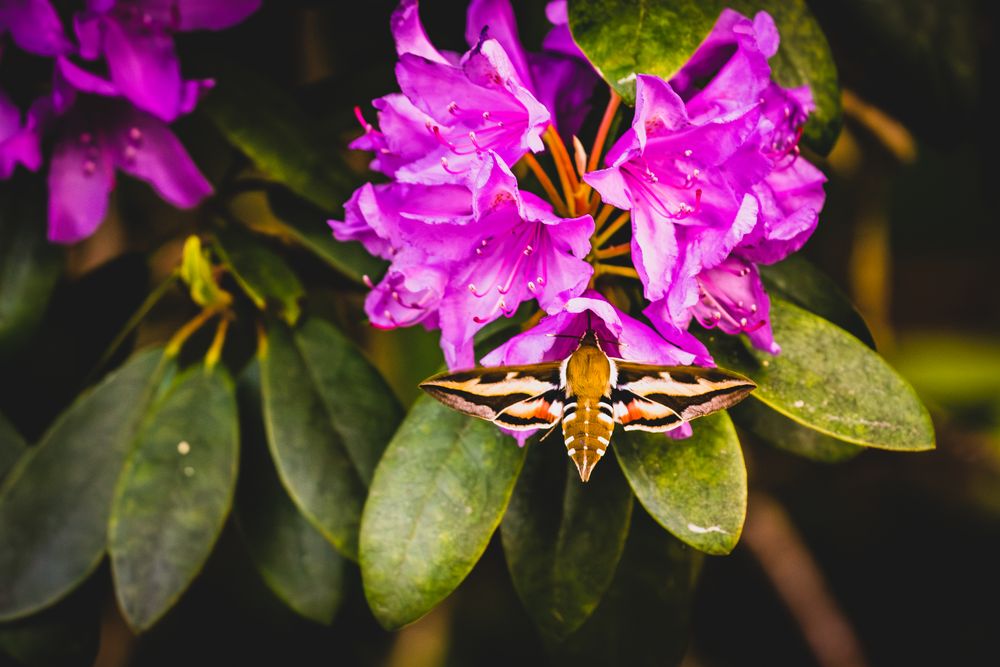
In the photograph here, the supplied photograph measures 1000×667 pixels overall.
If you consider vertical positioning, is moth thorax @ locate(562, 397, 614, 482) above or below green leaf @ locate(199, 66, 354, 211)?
above

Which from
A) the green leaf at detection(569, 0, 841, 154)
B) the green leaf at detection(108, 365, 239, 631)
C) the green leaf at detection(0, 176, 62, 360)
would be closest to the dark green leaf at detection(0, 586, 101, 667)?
the green leaf at detection(108, 365, 239, 631)

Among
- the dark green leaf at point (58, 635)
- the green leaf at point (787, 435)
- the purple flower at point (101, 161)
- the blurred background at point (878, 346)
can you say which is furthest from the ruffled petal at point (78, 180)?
the green leaf at point (787, 435)

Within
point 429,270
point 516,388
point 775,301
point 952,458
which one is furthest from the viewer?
point 952,458

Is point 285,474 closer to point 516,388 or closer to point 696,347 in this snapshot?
point 516,388

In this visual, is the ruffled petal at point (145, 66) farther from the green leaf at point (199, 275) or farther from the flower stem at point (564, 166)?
the flower stem at point (564, 166)

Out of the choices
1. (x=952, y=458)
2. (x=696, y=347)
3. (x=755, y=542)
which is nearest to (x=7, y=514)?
(x=696, y=347)

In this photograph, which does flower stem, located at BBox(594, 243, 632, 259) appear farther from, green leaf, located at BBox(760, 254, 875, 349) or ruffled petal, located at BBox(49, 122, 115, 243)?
ruffled petal, located at BBox(49, 122, 115, 243)
